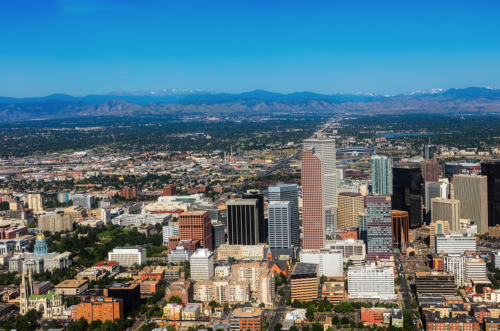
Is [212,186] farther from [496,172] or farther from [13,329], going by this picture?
[13,329]

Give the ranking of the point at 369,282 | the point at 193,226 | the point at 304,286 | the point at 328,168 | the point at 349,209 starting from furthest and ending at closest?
1. the point at 349,209
2. the point at 328,168
3. the point at 193,226
4. the point at 369,282
5. the point at 304,286

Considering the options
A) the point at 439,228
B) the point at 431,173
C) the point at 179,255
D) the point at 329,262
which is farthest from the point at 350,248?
the point at 431,173

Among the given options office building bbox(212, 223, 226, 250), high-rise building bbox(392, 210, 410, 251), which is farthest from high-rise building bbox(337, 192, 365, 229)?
office building bbox(212, 223, 226, 250)

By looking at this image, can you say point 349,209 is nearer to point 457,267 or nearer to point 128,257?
point 457,267

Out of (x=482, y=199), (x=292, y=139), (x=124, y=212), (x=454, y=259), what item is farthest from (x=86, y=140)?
(x=454, y=259)

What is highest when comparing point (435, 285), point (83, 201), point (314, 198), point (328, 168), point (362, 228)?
point (328, 168)

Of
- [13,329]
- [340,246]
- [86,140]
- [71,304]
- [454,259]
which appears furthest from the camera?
[86,140]
